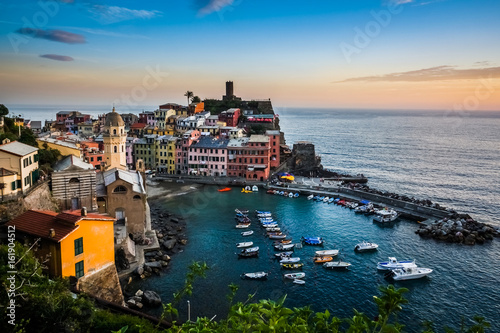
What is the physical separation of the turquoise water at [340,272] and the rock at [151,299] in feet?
3.35

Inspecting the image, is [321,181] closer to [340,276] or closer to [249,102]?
[340,276]

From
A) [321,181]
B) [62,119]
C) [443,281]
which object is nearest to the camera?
[443,281]

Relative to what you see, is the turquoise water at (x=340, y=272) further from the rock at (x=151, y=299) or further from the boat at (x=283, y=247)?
the rock at (x=151, y=299)

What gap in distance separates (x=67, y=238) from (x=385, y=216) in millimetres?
40118

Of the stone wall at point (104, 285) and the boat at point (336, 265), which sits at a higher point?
the stone wall at point (104, 285)

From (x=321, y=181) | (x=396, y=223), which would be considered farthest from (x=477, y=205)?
(x=321, y=181)

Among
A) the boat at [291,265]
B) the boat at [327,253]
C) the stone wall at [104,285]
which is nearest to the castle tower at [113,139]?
the stone wall at [104,285]

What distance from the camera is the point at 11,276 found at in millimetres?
13992

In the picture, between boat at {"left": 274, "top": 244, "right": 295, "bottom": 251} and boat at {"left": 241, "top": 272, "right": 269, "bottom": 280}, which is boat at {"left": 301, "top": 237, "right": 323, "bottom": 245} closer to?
boat at {"left": 274, "top": 244, "right": 295, "bottom": 251}

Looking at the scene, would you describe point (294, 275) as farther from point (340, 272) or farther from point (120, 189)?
point (120, 189)

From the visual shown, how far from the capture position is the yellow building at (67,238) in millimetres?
20531

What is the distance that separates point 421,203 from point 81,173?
4893cm

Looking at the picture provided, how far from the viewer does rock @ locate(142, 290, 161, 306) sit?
2591 centimetres

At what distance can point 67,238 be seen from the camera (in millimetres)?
20688
